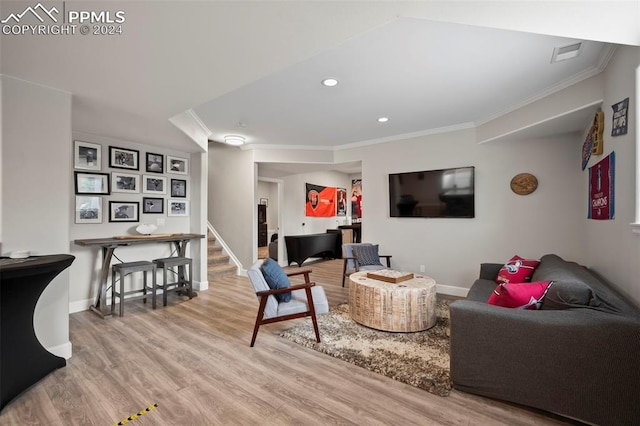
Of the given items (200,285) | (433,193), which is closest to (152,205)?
(200,285)

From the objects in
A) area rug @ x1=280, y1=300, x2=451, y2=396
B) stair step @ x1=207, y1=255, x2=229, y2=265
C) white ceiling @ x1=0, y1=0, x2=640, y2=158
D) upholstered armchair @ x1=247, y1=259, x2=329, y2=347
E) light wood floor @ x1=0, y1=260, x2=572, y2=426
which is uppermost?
white ceiling @ x1=0, y1=0, x2=640, y2=158

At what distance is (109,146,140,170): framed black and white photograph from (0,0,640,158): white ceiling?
0.19m

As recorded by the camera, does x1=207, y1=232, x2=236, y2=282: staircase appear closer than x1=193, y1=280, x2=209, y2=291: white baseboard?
No

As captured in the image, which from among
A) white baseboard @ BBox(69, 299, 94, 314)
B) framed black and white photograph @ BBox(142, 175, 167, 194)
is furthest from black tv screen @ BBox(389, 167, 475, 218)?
white baseboard @ BBox(69, 299, 94, 314)

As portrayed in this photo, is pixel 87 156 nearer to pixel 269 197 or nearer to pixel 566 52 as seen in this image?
pixel 566 52

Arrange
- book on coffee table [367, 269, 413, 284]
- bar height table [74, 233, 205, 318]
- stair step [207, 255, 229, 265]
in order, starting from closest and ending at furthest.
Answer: book on coffee table [367, 269, 413, 284] → bar height table [74, 233, 205, 318] → stair step [207, 255, 229, 265]

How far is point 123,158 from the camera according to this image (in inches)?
165

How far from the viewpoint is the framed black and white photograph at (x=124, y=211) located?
161 inches

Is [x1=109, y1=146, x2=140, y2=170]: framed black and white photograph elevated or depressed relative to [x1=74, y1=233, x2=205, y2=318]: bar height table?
elevated

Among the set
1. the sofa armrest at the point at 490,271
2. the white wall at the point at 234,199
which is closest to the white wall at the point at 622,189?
the sofa armrest at the point at 490,271

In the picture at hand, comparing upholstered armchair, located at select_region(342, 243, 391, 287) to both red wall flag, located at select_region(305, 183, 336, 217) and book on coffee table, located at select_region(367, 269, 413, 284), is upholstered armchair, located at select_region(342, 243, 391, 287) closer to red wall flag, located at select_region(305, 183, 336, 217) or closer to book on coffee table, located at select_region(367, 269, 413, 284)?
book on coffee table, located at select_region(367, 269, 413, 284)

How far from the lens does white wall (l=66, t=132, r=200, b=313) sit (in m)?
3.79

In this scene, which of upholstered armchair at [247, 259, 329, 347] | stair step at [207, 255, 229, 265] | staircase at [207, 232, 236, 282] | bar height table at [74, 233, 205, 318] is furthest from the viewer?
stair step at [207, 255, 229, 265]

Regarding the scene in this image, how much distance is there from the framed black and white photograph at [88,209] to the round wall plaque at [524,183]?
19.0ft
